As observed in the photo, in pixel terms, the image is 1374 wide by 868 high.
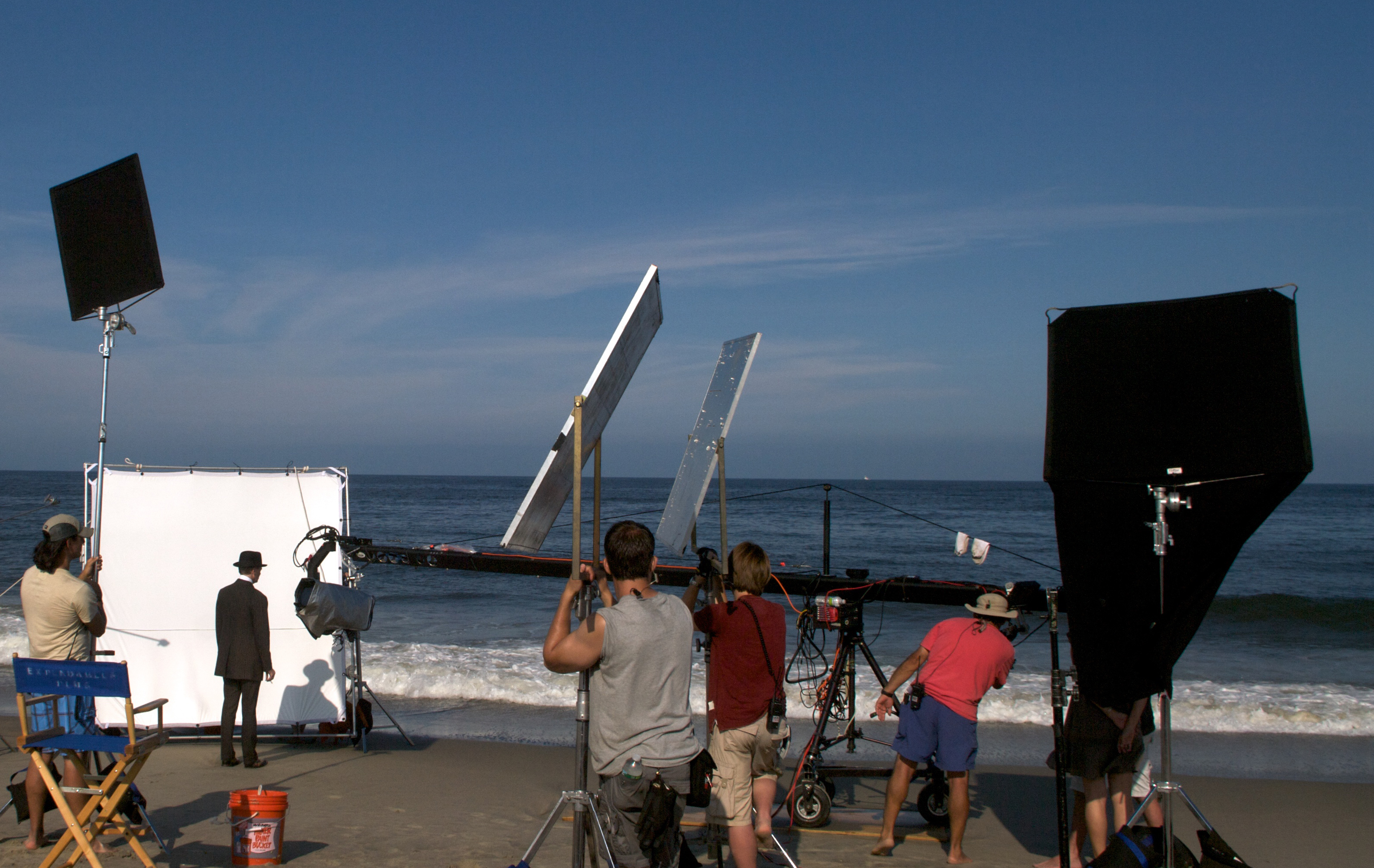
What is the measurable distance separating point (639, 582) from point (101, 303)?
184 inches

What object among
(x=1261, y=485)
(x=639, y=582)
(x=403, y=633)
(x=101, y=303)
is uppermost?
(x=101, y=303)

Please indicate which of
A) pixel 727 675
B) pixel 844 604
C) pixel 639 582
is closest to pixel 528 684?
pixel 844 604

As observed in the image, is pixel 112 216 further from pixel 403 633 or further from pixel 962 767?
pixel 403 633

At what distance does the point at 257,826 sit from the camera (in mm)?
4379

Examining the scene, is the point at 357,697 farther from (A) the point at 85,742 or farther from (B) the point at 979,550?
(B) the point at 979,550

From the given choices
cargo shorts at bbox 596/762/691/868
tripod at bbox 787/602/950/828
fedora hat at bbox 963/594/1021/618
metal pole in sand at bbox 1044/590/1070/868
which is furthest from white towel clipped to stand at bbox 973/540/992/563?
cargo shorts at bbox 596/762/691/868

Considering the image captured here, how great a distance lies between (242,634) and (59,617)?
191 centimetres

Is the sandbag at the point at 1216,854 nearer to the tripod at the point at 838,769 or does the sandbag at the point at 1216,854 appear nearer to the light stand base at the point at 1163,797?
the light stand base at the point at 1163,797

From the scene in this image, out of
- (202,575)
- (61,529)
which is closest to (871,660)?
(61,529)

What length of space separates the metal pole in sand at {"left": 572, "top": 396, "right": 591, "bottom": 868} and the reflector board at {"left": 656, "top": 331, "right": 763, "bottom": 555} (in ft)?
2.27

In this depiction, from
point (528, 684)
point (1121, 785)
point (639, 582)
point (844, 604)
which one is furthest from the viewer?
point (528, 684)

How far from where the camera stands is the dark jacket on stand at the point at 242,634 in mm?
6539

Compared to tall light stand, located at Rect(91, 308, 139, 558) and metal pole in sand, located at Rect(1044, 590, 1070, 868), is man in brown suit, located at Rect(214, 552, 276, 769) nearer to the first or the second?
tall light stand, located at Rect(91, 308, 139, 558)

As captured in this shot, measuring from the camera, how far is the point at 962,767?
4891 mm
